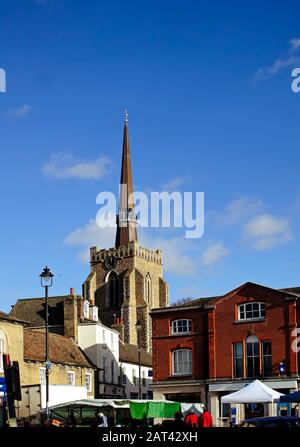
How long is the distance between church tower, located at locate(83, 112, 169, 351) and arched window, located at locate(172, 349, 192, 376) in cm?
6119

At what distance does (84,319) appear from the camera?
70375mm

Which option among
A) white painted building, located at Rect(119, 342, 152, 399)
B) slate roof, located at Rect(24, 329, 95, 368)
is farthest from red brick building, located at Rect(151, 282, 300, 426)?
white painted building, located at Rect(119, 342, 152, 399)

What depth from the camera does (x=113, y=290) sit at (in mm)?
124062

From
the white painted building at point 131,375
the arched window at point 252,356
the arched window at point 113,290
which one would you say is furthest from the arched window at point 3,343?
the arched window at point 113,290

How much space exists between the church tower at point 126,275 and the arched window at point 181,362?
61.2 meters

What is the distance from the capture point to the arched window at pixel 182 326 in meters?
53.5

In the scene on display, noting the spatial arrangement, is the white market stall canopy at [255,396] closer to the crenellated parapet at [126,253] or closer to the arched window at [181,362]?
the arched window at [181,362]

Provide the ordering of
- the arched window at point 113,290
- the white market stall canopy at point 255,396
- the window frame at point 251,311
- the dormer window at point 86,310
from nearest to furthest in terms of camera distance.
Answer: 1. the white market stall canopy at point 255,396
2. the window frame at point 251,311
3. the dormer window at point 86,310
4. the arched window at point 113,290

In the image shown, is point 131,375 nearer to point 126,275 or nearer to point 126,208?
point 126,275

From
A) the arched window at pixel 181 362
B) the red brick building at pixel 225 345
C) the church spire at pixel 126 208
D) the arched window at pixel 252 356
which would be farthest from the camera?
the church spire at pixel 126 208

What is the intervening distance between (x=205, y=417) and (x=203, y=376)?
29488mm
